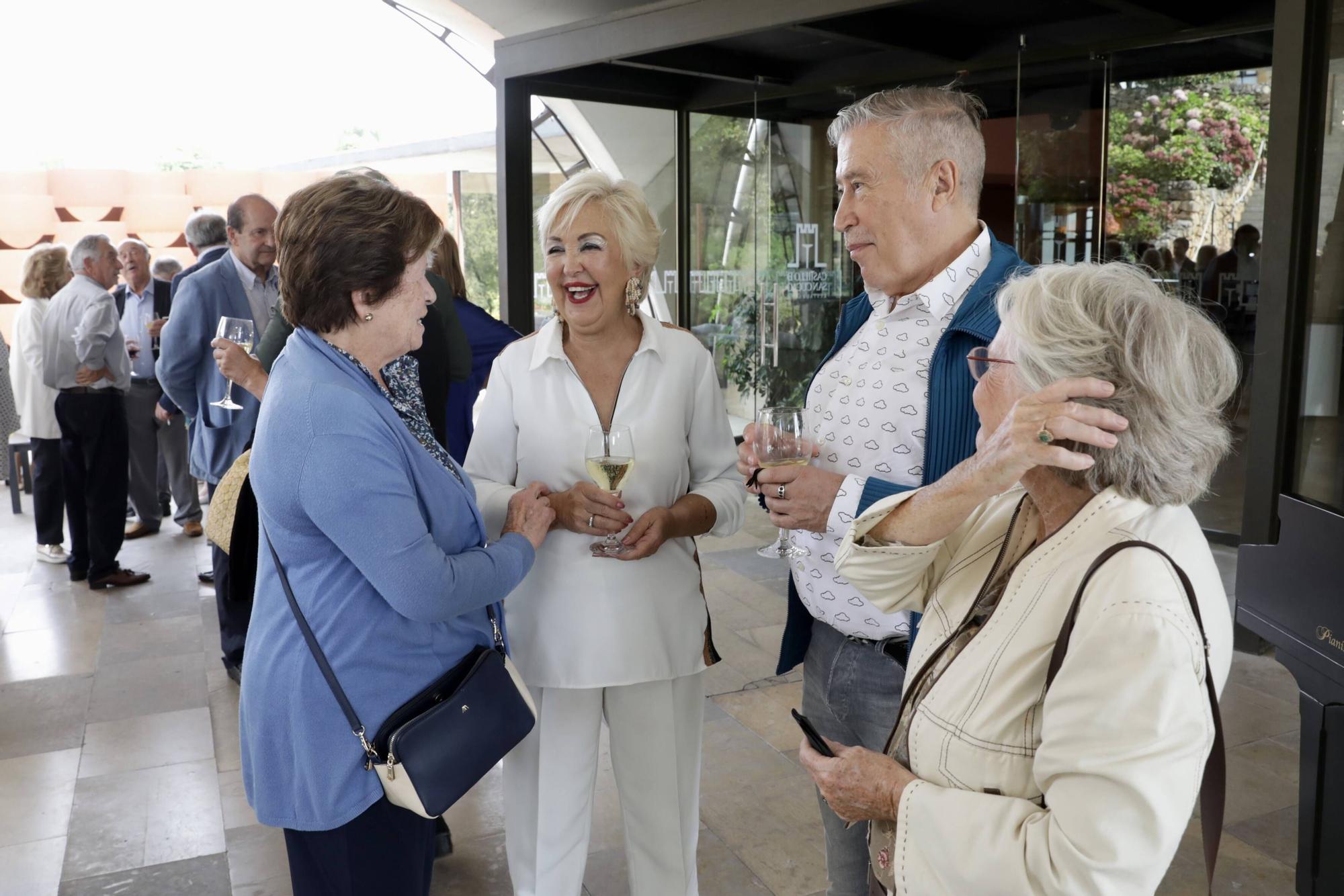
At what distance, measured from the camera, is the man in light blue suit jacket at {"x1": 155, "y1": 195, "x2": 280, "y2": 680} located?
4.39 metres

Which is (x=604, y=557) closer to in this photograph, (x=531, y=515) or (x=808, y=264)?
(x=531, y=515)

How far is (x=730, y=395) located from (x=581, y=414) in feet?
21.2

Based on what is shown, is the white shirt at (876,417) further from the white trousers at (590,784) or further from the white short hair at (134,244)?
the white short hair at (134,244)

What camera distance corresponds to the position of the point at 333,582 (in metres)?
1.68

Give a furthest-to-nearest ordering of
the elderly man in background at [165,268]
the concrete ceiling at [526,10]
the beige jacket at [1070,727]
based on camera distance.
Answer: the concrete ceiling at [526,10], the elderly man in background at [165,268], the beige jacket at [1070,727]

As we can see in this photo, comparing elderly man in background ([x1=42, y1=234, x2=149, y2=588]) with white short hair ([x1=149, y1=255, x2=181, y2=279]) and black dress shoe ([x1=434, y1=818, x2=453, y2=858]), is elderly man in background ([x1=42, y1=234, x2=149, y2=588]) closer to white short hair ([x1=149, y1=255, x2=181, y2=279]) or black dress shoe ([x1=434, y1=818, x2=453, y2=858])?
white short hair ([x1=149, y1=255, x2=181, y2=279])

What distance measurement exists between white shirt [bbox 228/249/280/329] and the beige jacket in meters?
3.94

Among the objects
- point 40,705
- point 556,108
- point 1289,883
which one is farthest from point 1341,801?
point 556,108

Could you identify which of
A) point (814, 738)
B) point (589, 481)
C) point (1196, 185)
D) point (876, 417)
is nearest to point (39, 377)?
point (589, 481)

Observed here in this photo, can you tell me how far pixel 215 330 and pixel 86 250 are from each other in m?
2.35

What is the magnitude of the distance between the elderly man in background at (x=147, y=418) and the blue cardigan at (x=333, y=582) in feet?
20.2

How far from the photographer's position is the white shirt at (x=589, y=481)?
226 cm

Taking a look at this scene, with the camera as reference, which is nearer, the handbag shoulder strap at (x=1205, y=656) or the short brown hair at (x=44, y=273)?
the handbag shoulder strap at (x=1205, y=656)

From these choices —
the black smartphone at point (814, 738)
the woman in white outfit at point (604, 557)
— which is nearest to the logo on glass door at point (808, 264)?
the woman in white outfit at point (604, 557)
